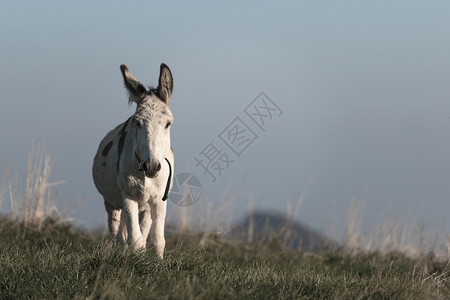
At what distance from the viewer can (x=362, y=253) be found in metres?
11.7

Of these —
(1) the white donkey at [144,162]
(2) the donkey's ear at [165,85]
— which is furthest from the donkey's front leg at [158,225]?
(2) the donkey's ear at [165,85]

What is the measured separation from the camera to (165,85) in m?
6.88

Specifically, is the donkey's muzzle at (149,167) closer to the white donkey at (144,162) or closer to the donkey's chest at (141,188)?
the white donkey at (144,162)

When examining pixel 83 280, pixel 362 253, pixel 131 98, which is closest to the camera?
pixel 83 280

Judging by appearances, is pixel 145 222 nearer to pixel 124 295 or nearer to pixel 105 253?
pixel 105 253

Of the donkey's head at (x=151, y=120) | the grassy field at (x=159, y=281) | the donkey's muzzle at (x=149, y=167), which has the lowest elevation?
the grassy field at (x=159, y=281)

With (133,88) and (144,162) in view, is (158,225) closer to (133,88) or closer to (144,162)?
(144,162)

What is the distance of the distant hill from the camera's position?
40.8 ft

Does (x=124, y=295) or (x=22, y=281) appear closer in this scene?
(x=124, y=295)

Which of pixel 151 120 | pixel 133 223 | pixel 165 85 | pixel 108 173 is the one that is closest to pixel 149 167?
pixel 151 120

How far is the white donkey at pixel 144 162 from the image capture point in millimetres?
6426

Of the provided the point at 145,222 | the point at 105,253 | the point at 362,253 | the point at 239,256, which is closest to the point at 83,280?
the point at 105,253

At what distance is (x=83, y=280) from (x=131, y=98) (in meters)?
2.56

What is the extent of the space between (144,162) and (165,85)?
40.8 inches
